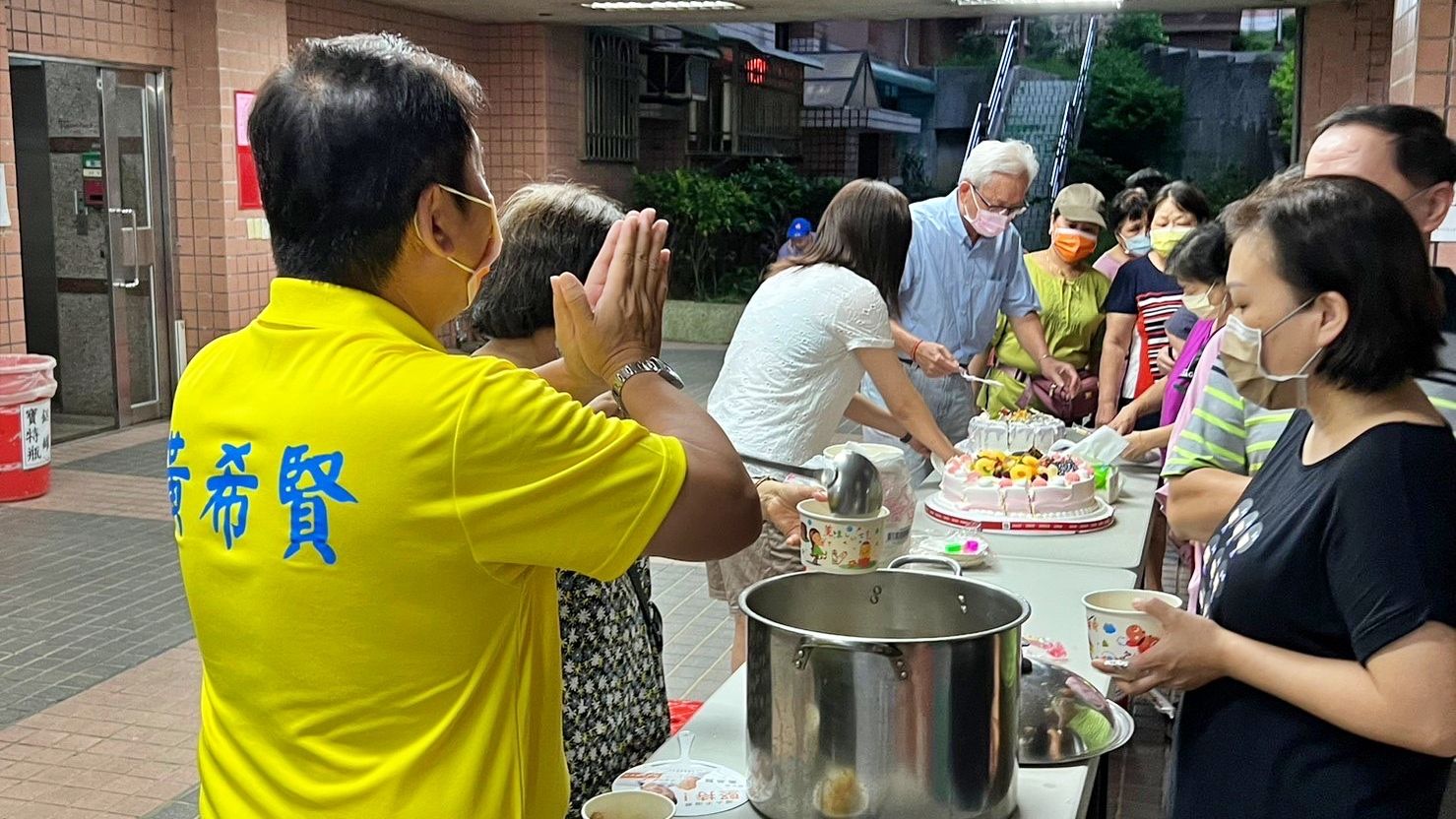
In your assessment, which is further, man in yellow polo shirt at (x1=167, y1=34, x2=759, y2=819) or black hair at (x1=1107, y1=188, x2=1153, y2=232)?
black hair at (x1=1107, y1=188, x2=1153, y2=232)

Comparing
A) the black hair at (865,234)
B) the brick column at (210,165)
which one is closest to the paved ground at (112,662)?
the black hair at (865,234)

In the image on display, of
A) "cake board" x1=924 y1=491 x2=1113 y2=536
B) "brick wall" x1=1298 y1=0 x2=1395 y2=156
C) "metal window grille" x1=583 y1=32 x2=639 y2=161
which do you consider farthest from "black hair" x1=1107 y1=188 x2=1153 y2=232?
"metal window grille" x1=583 y1=32 x2=639 y2=161

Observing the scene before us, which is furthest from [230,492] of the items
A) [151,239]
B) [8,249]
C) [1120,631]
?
[151,239]

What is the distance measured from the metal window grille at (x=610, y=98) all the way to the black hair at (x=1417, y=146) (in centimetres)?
1228

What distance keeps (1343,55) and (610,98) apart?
23.9ft

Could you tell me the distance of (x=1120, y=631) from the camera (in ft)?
5.92

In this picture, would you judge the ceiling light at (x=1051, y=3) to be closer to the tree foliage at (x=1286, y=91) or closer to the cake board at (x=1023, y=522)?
the tree foliage at (x=1286, y=91)

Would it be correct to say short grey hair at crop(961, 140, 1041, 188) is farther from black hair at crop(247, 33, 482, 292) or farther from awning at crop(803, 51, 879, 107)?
awning at crop(803, 51, 879, 107)

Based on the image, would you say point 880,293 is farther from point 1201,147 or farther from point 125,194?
point 1201,147

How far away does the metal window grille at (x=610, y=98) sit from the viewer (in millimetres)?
14188

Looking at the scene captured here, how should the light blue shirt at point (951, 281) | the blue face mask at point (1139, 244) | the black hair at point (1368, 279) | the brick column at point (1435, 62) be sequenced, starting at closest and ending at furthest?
1. the black hair at point (1368, 279)
2. the brick column at point (1435, 62)
3. the light blue shirt at point (951, 281)
4. the blue face mask at point (1139, 244)

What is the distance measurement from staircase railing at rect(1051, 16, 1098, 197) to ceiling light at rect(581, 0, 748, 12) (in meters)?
3.70

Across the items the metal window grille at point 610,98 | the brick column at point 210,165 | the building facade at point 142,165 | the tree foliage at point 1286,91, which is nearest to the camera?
the building facade at point 142,165

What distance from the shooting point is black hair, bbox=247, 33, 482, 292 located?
1.28 m
